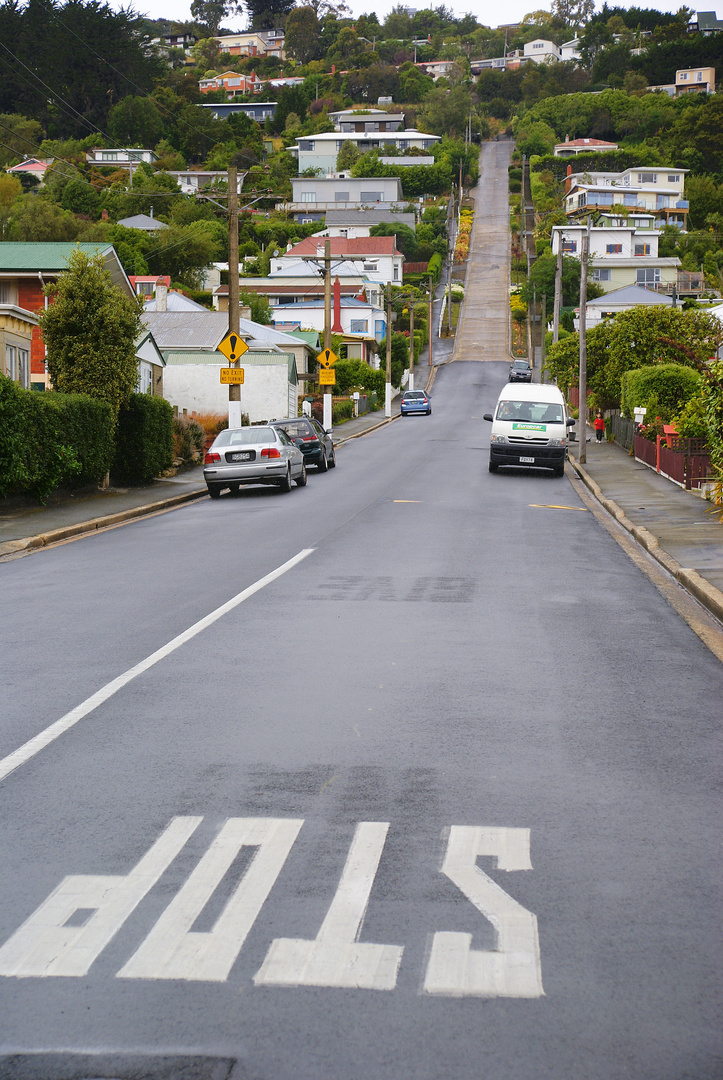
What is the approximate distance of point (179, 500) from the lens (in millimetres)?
25000

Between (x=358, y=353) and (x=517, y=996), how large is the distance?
8944 cm

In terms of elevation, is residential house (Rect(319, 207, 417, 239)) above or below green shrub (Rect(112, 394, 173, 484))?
above

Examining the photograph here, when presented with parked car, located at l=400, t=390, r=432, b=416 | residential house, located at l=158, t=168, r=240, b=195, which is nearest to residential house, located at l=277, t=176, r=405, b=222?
residential house, located at l=158, t=168, r=240, b=195

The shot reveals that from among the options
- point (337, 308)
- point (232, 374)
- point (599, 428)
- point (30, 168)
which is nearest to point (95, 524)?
point (232, 374)

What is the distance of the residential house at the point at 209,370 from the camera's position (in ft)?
165

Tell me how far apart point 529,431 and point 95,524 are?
46.6 feet

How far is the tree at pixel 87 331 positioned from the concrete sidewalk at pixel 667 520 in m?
11.0

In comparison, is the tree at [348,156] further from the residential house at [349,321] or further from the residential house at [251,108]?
the residential house at [349,321]

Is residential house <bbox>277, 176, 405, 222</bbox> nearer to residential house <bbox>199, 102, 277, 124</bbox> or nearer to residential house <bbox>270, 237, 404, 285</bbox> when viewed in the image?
residential house <bbox>270, 237, 404, 285</bbox>

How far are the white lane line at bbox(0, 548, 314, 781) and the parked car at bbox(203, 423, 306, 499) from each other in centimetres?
1320

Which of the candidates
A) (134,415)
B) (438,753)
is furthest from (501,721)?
(134,415)

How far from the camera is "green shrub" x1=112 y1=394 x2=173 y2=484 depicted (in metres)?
26.3

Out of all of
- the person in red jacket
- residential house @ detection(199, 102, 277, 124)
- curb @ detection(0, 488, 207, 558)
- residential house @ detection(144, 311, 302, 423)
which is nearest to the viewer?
curb @ detection(0, 488, 207, 558)

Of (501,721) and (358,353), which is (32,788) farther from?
A: (358,353)
